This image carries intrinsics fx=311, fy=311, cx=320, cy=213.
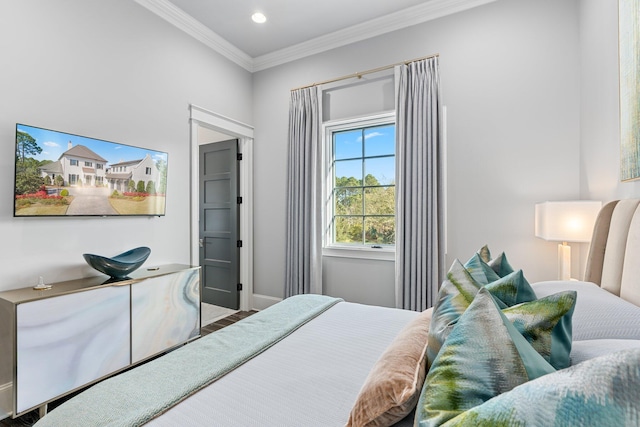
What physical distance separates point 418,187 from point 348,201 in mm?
901

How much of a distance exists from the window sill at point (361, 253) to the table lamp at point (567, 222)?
4.49 ft

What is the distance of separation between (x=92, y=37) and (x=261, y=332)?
2667 mm

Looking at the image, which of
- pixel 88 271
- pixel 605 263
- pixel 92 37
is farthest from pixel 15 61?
pixel 605 263

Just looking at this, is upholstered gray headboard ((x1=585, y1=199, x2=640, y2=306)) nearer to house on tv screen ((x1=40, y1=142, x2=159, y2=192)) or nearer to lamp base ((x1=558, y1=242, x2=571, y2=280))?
lamp base ((x1=558, y1=242, x2=571, y2=280))

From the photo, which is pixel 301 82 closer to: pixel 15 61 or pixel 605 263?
pixel 15 61

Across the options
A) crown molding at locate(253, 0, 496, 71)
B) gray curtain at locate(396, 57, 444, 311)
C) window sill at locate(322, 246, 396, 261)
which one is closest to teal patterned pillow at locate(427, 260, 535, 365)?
gray curtain at locate(396, 57, 444, 311)

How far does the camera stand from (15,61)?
2.05 m

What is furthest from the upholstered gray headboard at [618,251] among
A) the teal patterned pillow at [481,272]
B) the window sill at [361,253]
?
the window sill at [361,253]

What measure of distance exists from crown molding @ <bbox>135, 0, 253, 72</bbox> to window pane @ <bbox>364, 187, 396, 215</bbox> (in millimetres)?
2281

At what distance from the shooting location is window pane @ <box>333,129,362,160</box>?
11.7 feet

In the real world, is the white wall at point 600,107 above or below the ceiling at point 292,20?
below

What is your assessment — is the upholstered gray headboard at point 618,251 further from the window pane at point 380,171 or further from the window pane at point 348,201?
the window pane at point 348,201

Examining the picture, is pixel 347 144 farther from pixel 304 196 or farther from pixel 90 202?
pixel 90 202

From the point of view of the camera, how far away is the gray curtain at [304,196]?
3512 mm
